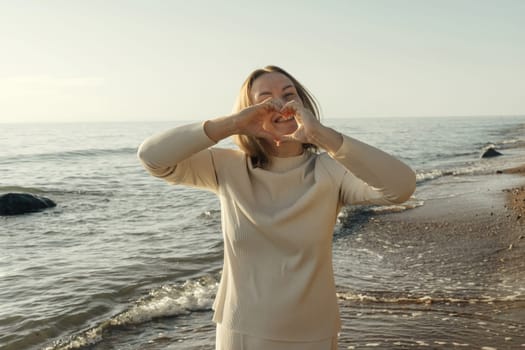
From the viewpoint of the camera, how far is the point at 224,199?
2.62 m

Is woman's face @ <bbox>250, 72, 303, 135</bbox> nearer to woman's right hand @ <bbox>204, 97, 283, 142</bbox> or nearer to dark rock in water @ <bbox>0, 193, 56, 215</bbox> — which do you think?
woman's right hand @ <bbox>204, 97, 283, 142</bbox>

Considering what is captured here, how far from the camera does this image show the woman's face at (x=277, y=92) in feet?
8.36

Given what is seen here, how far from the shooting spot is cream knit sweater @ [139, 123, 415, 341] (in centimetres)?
236

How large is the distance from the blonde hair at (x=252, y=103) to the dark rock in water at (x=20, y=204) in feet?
52.3

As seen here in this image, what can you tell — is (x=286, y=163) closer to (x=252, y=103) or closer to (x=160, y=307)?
(x=252, y=103)

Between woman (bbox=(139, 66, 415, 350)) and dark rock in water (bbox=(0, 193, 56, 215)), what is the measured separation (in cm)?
1589

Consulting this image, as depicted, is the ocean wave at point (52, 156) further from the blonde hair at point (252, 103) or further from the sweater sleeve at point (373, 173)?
the sweater sleeve at point (373, 173)

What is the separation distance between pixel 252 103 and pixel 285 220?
64cm

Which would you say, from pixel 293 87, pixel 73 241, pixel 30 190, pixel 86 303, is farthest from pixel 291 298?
pixel 30 190

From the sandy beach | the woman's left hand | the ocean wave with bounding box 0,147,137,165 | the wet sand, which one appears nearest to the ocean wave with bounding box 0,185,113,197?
the sandy beach

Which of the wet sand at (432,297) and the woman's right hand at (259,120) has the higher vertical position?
the woman's right hand at (259,120)

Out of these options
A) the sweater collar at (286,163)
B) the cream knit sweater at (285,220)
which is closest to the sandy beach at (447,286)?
the cream knit sweater at (285,220)

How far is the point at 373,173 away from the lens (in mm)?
2316

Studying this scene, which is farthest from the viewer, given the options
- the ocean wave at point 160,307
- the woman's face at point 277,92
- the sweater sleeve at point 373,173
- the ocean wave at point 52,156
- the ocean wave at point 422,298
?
the ocean wave at point 52,156
